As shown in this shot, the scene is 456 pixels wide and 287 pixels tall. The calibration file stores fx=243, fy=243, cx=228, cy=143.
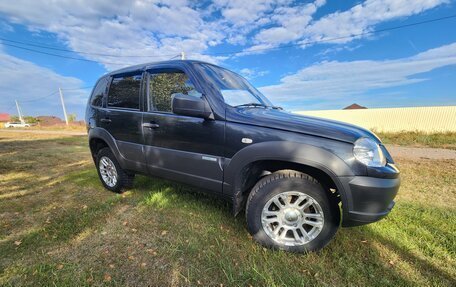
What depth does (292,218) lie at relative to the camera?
2.39 meters

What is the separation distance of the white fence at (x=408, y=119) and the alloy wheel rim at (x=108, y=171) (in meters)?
13.4

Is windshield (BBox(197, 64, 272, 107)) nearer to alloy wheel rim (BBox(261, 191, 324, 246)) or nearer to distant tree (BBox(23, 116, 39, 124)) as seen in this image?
alloy wheel rim (BBox(261, 191, 324, 246))

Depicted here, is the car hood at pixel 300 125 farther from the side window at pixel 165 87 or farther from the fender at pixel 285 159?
the side window at pixel 165 87

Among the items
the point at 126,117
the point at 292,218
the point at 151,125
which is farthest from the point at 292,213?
the point at 126,117

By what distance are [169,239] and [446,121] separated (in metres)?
21.3

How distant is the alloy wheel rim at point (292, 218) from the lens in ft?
7.65

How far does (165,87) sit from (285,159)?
1873 millimetres

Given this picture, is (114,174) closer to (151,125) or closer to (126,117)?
(126,117)

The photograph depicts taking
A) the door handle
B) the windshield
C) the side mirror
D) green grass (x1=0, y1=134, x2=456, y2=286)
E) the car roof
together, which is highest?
the car roof

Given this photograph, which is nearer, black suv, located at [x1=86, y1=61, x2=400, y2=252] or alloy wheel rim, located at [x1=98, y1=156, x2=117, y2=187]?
black suv, located at [x1=86, y1=61, x2=400, y2=252]

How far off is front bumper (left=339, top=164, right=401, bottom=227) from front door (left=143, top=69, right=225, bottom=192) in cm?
127

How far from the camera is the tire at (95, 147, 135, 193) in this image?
394cm

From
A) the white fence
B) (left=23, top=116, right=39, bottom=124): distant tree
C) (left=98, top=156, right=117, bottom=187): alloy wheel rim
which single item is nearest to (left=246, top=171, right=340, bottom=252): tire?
(left=98, top=156, right=117, bottom=187): alloy wheel rim

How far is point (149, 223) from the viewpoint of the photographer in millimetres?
3004
